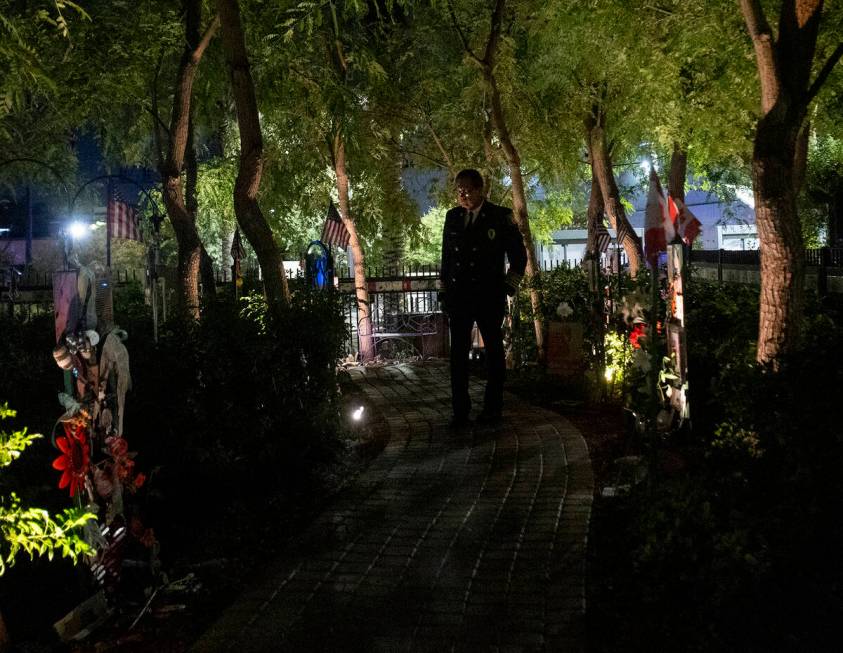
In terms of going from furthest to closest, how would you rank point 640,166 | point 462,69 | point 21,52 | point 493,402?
point 640,166
point 462,69
point 493,402
point 21,52

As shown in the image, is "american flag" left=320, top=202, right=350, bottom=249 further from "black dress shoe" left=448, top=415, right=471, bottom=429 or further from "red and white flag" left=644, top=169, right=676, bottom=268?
"red and white flag" left=644, top=169, right=676, bottom=268

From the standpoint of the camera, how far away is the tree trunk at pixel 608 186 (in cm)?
2042

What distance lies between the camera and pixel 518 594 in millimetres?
4180

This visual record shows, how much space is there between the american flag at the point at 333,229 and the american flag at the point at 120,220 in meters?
3.41

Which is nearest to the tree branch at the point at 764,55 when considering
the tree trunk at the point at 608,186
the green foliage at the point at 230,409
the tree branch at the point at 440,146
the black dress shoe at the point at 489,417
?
the black dress shoe at the point at 489,417

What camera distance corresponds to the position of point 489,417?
8.00 m

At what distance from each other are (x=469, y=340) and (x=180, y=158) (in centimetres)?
542

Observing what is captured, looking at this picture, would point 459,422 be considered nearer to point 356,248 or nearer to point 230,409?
point 230,409

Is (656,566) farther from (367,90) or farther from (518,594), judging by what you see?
(367,90)

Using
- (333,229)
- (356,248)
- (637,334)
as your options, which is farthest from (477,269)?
(356,248)

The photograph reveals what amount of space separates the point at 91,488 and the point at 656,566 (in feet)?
8.90

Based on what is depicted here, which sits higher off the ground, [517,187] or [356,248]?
[517,187]

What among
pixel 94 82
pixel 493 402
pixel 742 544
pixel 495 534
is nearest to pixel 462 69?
pixel 94 82

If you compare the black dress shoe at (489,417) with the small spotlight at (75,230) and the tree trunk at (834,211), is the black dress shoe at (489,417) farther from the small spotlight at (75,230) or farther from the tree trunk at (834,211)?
the tree trunk at (834,211)
